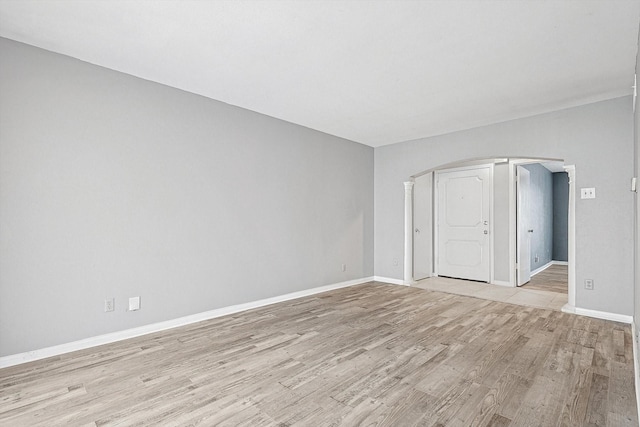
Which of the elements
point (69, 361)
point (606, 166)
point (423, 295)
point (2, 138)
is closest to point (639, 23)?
point (606, 166)

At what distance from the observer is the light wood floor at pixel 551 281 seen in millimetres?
5641

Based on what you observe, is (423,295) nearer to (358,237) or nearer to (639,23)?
(358,237)

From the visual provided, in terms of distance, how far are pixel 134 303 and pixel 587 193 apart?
530cm

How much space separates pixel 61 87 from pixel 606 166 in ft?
19.0

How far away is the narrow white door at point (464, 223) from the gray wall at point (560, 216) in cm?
443

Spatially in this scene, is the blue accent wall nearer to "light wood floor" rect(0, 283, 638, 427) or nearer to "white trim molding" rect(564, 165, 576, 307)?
"white trim molding" rect(564, 165, 576, 307)

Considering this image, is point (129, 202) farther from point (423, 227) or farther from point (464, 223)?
point (464, 223)

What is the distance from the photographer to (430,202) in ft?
22.0

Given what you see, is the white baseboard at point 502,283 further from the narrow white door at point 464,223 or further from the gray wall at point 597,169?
the gray wall at point 597,169

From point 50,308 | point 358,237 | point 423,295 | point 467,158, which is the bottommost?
point 423,295

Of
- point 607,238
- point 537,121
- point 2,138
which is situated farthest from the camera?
point 537,121

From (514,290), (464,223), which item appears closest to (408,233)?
(464,223)

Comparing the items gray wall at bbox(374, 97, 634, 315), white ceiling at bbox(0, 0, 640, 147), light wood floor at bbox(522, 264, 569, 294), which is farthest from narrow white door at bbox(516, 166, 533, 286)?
white ceiling at bbox(0, 0, 640, 147)

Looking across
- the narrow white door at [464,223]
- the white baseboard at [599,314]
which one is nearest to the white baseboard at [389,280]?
the narrow white door at [464,223]
